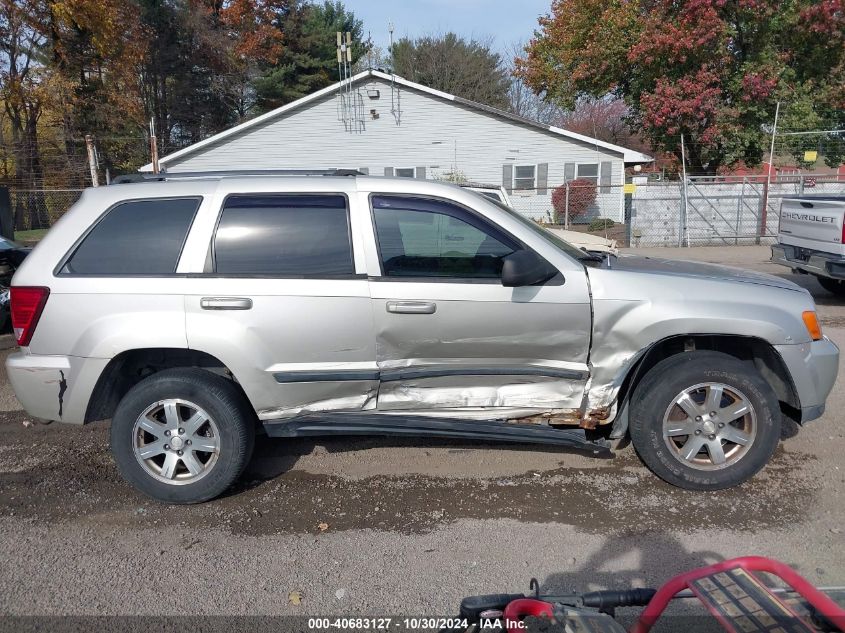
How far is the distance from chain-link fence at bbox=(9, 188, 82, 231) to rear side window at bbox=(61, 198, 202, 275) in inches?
837

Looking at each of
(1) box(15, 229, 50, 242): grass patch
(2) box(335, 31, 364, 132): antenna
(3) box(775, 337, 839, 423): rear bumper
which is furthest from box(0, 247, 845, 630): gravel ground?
(2) box(335, 31, 364, 132): antenna

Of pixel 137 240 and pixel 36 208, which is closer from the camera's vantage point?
pixel 137 240

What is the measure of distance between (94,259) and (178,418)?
41.7 inches

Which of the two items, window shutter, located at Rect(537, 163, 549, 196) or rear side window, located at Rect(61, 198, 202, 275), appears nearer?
rear side window, located at Rect(61, 198, 202, 275)

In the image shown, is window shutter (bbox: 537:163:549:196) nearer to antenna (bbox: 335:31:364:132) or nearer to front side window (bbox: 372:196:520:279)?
antenna (bbox: 335:31:364:132)

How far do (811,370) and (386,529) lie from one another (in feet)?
8.65

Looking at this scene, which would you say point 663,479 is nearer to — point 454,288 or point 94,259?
point 454,288

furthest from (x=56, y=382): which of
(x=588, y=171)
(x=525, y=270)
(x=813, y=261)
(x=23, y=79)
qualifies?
(x=23, y=79)

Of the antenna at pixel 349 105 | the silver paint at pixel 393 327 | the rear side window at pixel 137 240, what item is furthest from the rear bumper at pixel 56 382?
the antenna at pixel 349 105

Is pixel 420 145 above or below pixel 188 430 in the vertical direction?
above

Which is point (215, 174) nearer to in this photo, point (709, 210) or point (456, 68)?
point (709, 210)

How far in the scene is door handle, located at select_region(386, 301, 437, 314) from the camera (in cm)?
392

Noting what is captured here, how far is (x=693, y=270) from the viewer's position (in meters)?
4.33

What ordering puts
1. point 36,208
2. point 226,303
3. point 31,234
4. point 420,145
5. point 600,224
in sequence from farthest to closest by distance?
point 420,145, point 600,224, point 36,208, point 31,234, point 226,303
